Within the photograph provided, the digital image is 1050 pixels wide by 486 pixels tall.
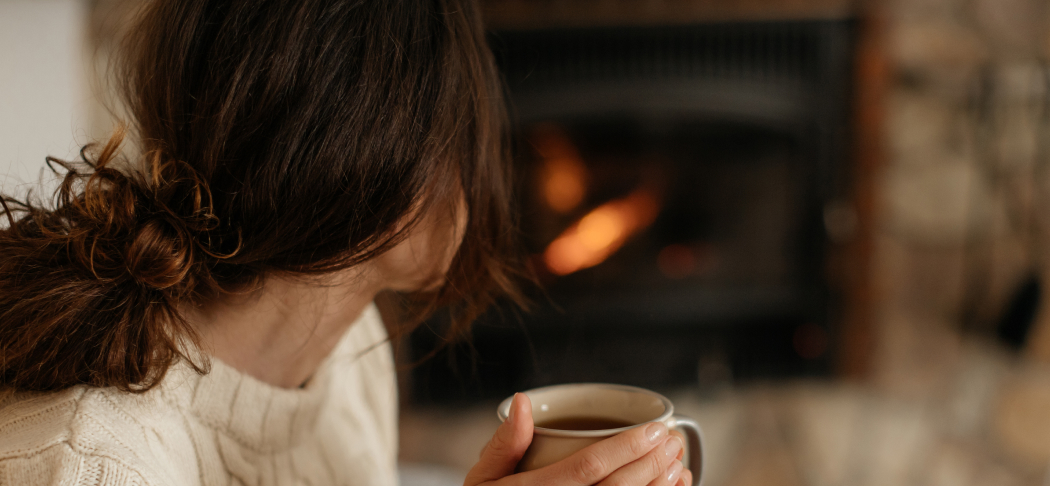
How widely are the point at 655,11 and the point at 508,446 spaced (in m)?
1.26

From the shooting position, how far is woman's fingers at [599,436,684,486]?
393mm

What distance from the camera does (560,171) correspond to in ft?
5.27

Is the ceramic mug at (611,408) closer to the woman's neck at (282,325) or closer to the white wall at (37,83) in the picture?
the woman's neck at (282,325)

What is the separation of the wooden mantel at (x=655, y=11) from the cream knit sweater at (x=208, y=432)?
0.90 metres

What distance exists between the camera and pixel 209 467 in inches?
20.2

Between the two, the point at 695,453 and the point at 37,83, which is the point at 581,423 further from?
the point at 37,83

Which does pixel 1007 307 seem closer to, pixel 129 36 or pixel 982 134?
pixel 982 134

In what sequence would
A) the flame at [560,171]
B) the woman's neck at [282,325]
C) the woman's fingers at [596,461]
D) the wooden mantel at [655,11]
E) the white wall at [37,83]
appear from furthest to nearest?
the flame at [560,171] → the wooden mantel at [655,11] → the white wall at [37,83] → the woman's neck at [282,325] → the woman's fingers at [596,461]

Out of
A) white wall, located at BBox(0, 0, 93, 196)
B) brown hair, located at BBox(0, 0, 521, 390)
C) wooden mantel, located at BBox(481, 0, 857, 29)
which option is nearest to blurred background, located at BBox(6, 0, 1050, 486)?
wooden mantel, located at BBox(481, 0, 857, 29)

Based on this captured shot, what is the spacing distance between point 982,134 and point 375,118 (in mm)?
1618

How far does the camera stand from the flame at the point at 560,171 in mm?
1585

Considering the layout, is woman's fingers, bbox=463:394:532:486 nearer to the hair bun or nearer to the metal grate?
the hair bun

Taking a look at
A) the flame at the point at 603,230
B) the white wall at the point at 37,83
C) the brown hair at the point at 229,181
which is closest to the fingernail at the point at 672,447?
the brown hair at the point at 229,181

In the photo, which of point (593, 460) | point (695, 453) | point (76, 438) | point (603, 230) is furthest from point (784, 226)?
point (76, 438)
